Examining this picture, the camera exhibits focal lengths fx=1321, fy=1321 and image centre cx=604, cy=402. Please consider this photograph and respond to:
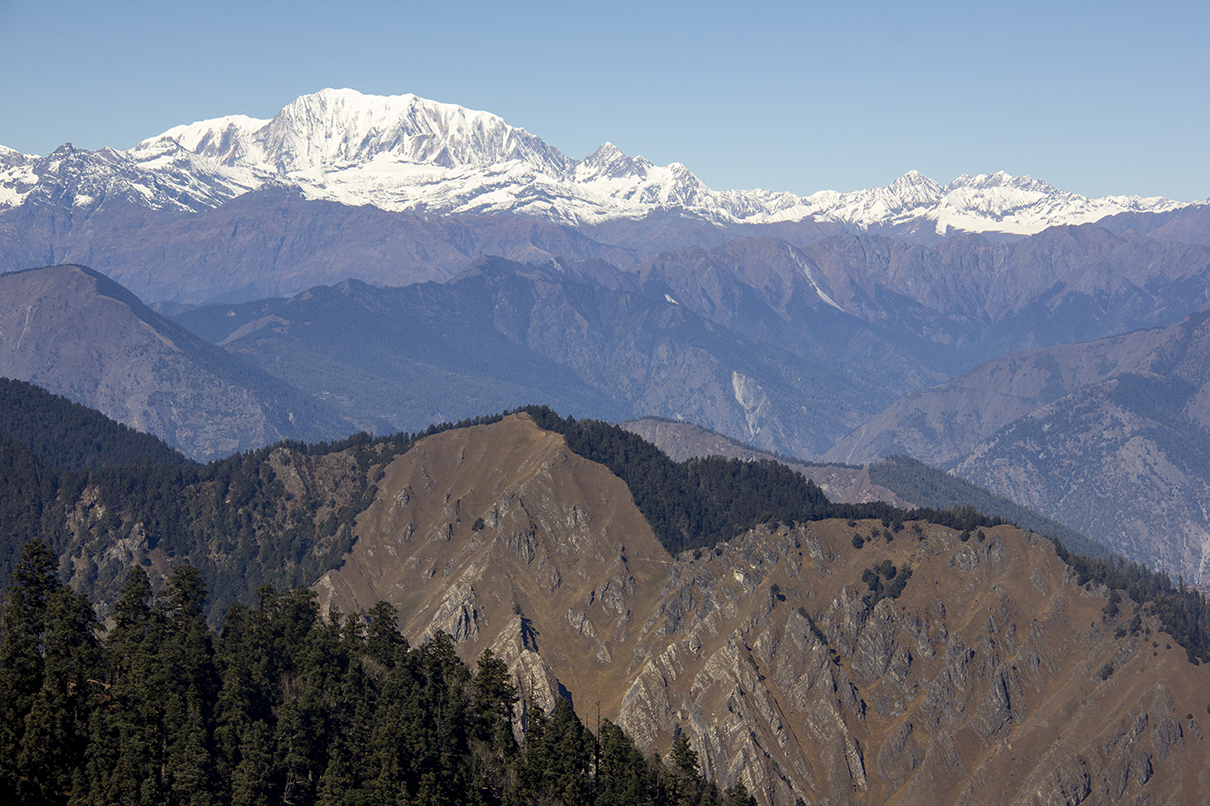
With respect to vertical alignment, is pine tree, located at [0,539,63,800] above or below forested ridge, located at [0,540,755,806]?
above

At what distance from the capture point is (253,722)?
16200cm

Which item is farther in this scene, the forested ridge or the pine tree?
the forested ridge

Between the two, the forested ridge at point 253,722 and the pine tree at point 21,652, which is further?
the forested ridge at point 253,722

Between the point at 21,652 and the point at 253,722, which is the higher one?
the point at 21,652

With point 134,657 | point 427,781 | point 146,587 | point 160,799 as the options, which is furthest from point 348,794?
point 146,587

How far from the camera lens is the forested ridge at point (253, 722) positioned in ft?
484

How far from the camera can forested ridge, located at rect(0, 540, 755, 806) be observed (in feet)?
484

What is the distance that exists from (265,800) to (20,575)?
43.0m

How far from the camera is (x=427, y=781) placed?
161 metres

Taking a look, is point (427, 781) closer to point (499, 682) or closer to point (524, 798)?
point (524, 798)

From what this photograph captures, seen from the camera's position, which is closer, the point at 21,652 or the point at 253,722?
the point at 21,652

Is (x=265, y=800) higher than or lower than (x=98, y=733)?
lower

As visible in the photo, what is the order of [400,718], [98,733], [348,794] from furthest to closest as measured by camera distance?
[400,718], [348,794], [98,733]

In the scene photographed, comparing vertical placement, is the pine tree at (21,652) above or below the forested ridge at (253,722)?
above
